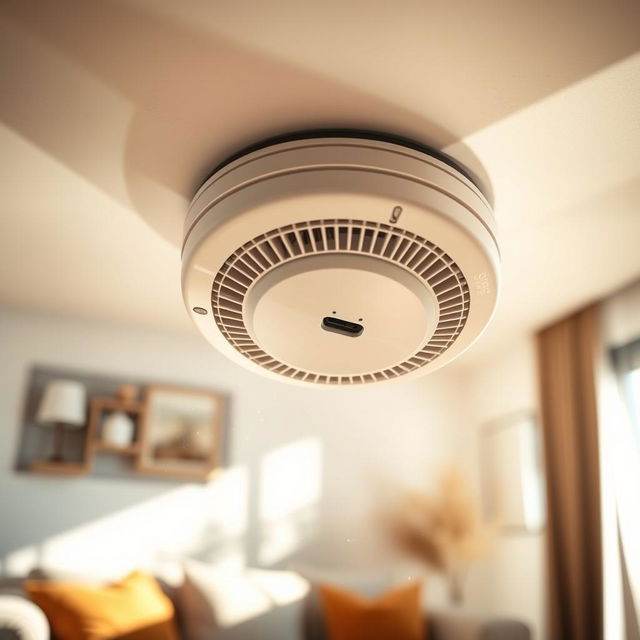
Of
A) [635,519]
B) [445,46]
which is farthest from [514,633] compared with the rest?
[445,46]

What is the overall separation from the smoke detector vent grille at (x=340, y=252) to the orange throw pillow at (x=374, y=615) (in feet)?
3.99

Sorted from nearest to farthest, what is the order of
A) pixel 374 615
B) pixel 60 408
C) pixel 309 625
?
pixel 374 615, pixel 309 625, pixel 60 408

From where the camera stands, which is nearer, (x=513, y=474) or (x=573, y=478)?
(x=573, y=478)

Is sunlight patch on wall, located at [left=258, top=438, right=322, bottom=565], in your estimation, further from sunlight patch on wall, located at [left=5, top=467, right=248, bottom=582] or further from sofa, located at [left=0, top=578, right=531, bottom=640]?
sofa, located at [left=0, top=578, right=531, bottom=640]

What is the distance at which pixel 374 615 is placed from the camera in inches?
102

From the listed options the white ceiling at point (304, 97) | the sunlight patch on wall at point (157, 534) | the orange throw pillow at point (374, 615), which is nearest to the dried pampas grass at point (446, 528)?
the orange throw pillow at point (374, 615)

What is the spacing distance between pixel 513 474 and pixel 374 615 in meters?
1.19

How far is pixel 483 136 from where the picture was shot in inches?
70.4

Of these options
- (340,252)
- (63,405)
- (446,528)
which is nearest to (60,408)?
(63,405)

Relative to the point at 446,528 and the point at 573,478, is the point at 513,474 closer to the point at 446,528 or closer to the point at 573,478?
the point at 446,528

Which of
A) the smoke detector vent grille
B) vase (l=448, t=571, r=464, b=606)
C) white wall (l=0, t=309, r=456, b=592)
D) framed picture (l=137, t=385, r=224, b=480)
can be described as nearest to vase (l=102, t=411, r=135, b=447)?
framed picture (l=137, t=385, r=224, b=480)

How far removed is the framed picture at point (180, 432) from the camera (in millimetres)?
3084

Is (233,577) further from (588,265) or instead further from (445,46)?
(445,46)

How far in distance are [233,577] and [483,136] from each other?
194 cm
